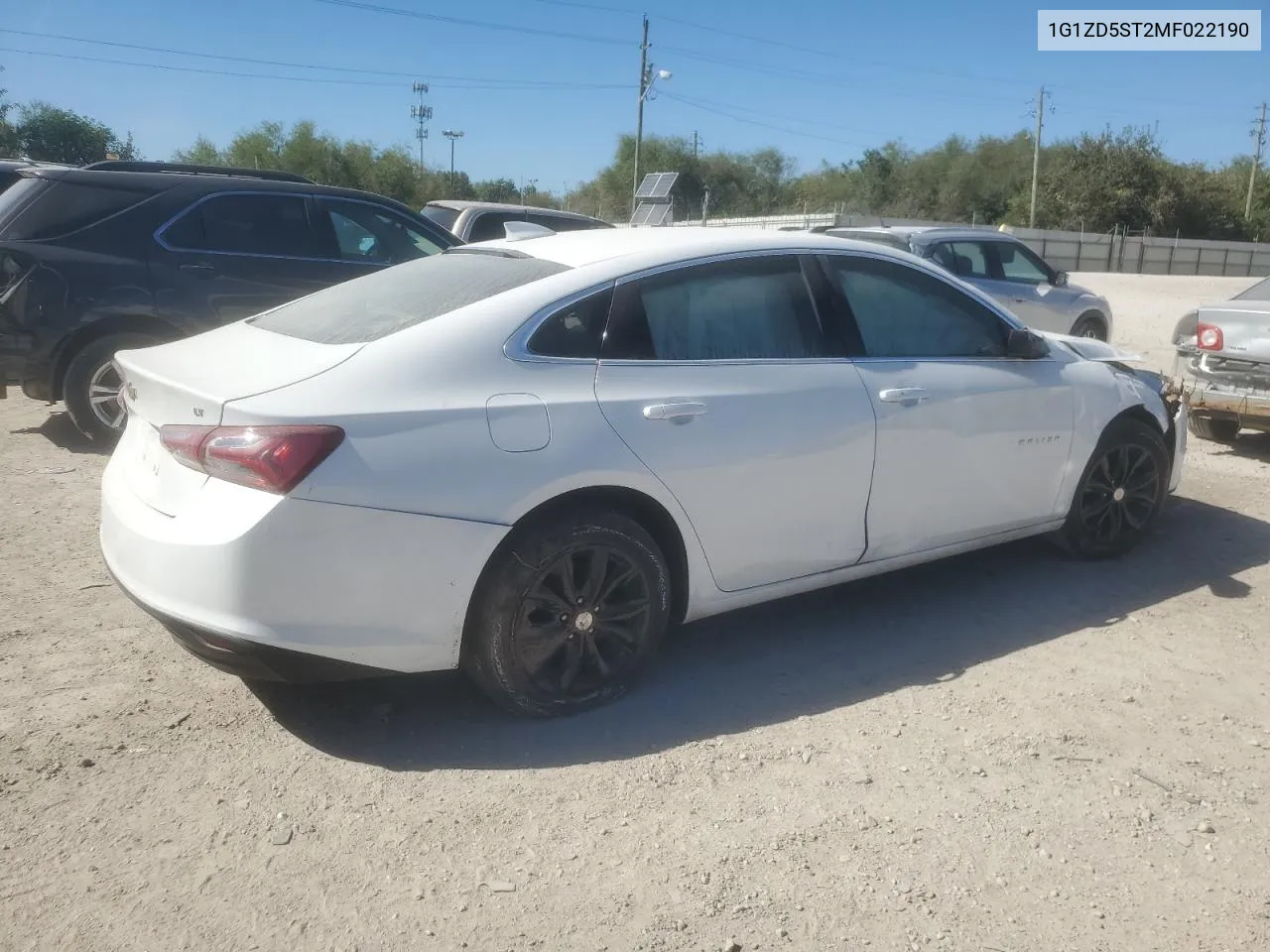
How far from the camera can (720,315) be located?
4102 mm

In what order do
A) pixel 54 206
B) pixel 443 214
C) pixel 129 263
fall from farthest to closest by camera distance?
pixel 443 214
pixel 129 263
pixel 54 206

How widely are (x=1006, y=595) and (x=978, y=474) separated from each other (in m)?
0.72

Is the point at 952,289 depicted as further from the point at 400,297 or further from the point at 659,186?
the point at 659,186

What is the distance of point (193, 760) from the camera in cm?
342

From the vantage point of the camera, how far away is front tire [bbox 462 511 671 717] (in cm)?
350

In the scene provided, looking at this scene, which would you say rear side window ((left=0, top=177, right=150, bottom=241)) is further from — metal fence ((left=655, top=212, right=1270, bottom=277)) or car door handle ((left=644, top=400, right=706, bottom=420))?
metal fence ((left=655, top=212, right=1270, bottom=277))

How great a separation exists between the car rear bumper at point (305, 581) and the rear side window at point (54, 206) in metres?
4.62

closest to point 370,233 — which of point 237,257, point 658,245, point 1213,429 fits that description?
point 237,257

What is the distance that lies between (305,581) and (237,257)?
536 centimetres

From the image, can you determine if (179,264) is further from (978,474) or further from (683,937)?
(683,937)

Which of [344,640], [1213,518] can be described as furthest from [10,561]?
[1213,518]

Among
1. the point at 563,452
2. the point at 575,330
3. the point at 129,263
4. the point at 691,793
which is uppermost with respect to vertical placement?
the point at 129,263

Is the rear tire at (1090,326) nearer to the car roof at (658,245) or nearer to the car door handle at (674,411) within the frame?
the car roof at (658,245)

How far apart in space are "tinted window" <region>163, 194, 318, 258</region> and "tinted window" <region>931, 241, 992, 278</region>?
6698mm
